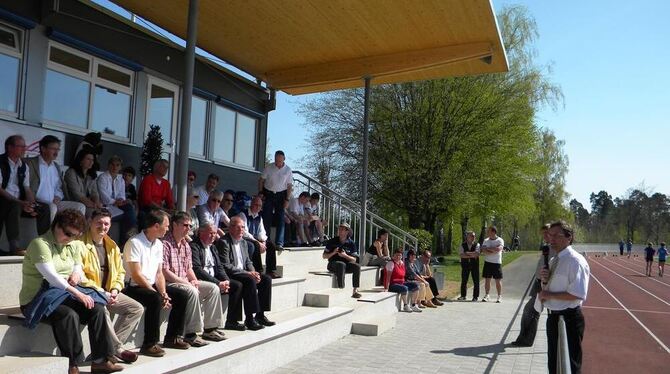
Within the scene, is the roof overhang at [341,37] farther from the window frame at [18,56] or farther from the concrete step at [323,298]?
the concrete step at [323,298]

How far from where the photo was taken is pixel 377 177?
26.8 m

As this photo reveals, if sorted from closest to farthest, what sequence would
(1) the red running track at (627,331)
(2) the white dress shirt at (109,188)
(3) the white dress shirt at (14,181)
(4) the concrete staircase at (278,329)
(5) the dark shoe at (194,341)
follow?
A: (4) the concrete staircase at (278,329) → (5) the dark shoe at (194,341) → (3) the white dress shirt at (14,181) → (2) the white dress shirt at (109,188) → (1) the red running track at (627,331)

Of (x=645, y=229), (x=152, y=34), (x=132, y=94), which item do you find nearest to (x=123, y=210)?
(x=132, y=94)

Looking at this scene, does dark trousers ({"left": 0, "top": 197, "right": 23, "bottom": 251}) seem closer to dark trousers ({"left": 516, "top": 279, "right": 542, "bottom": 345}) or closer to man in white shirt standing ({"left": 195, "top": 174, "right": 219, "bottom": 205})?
man in white shirt standing ({"left": 195, "top": 174, "right": 219, "bottom": 205})

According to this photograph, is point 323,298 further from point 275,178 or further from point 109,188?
point 109,188

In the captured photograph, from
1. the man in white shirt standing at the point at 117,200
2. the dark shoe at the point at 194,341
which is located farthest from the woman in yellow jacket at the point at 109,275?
the man in white shirt standing at the point at 117,200

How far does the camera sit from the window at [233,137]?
1293cm

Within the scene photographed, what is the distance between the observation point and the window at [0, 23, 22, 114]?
7.87 meters

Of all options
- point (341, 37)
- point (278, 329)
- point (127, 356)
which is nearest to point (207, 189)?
point (341, 37)

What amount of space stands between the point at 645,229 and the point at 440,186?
273 feet

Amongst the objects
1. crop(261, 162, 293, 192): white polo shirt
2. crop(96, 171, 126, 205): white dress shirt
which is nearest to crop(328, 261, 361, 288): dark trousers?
crop(261, 162, 293, 192): white polo shirt

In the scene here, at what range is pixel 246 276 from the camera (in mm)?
6844

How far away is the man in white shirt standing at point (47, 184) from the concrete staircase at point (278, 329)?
39.9 inches

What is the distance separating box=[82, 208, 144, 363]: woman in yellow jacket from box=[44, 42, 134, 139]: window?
170 inches
